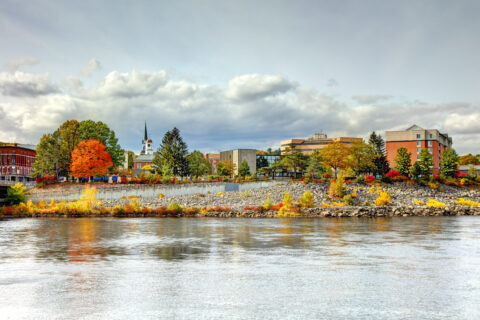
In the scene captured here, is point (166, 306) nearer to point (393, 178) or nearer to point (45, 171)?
point (393, 178)

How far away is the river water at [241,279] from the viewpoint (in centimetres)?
972

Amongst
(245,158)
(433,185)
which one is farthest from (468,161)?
(433,185)

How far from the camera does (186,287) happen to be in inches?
473

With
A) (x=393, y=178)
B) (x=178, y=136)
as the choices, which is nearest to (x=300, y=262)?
(x=393, y=178)

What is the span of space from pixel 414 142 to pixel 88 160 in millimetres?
108791

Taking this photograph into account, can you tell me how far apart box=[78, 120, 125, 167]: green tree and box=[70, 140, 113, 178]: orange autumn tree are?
7.45 meters

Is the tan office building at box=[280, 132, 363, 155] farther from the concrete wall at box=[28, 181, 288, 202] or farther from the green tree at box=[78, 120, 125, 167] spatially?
the concrete wall at box=[28, 181, 288, 202]

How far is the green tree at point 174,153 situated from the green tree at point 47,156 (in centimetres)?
2120

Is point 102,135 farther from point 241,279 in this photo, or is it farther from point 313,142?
point 313,142

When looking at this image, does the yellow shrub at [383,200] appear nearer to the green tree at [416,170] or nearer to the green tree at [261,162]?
the green tree at [416,170]

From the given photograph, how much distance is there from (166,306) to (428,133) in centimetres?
14459

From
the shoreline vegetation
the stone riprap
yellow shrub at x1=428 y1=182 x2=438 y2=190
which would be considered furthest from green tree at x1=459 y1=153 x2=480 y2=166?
yellow shrub at x1=428 y1=182 x2=438 y2=190

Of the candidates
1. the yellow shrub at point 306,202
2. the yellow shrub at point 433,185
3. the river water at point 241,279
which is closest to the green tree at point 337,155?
the yellow shrub at point 433,185

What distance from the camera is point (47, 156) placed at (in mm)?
83500
